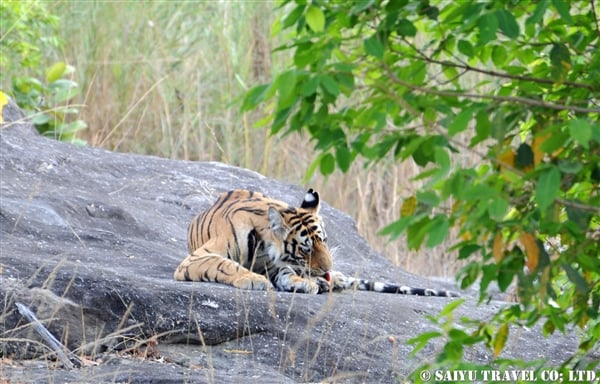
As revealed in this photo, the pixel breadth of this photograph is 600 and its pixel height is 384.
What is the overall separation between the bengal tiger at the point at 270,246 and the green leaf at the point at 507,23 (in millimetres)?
3313

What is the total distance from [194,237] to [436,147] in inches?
161

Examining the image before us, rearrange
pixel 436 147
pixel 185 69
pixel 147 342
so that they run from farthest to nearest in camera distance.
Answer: pixel 185 69 → pixel 147 342 → pixel 436 147

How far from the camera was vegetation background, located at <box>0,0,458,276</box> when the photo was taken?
10.8m

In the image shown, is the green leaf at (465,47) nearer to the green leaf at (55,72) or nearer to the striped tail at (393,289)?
the striped tail at (393,289)

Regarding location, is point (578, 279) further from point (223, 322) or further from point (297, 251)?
point (297, 251)

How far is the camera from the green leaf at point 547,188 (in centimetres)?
251

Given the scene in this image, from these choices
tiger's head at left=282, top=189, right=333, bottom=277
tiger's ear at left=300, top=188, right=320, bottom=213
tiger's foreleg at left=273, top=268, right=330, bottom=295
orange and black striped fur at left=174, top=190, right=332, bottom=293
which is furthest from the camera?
tiger's ear at left=300, top=188, right=320, bottom=213

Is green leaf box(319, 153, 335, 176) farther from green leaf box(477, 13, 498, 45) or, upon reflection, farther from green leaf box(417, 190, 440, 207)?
green leaf box(477, 13, 498, 45)

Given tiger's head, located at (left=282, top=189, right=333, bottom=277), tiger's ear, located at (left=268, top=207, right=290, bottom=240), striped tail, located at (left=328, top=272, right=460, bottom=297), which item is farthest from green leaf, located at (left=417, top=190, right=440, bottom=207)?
striped tail, located at (left=328, top=272, right=460, bottom=297)

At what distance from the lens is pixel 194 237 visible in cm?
665

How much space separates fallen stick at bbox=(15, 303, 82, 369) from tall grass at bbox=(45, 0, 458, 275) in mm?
5854

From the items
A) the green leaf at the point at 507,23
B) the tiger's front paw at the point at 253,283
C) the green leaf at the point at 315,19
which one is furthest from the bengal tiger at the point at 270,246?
the green leaf at the point at 507,23

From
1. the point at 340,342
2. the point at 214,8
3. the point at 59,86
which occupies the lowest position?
the point at 340,342

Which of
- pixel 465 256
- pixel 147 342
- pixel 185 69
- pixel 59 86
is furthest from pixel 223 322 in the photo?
pixel 185 69
